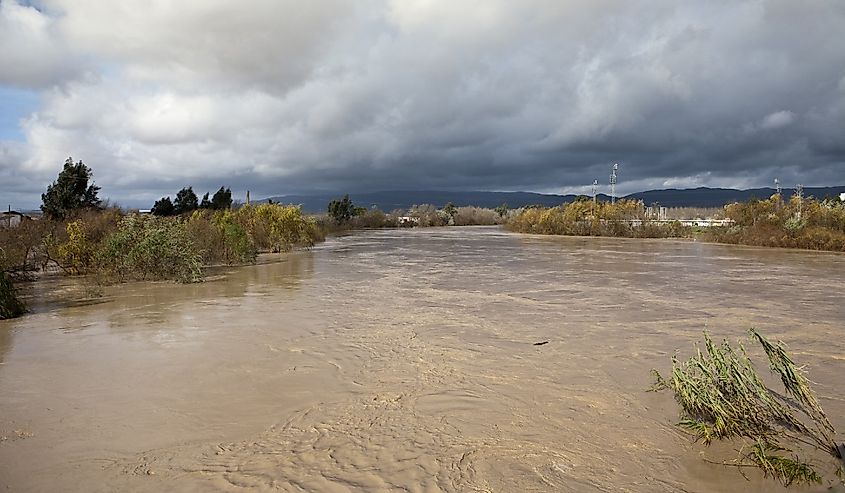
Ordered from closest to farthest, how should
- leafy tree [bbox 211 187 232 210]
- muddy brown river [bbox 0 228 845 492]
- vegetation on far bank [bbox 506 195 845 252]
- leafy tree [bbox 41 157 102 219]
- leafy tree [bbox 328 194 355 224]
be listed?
muddy brown river [bbox 0 228 845 492] < leafy tree [bbox 41 157 102 219] < vegetation on far bank [bbox 506 195 845 252] < leafy tree [bbox 211 187 232 210] < leafy tree [bbox 328 194 355 224]

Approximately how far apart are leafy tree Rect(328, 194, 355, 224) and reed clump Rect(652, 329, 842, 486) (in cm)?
6647

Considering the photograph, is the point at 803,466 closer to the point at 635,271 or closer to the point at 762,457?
the point at 762,457

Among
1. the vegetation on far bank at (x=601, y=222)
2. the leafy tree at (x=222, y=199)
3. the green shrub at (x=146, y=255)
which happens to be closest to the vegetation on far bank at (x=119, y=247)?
the green shrub at (x=146, y=255)

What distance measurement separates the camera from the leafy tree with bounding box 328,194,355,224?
7216cm

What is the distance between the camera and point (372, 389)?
273 inches

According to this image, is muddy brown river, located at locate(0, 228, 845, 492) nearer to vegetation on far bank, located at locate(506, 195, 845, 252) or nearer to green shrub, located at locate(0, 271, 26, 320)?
green shrub, located at locate(0, 271, 26, 320)

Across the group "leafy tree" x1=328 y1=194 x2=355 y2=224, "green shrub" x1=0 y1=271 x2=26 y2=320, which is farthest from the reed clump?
"leafy tree" x1=328 y1=194 x2=355 y2=224

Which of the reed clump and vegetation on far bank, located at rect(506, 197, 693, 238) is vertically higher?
vegetation on far bank, located at rect(506, 197, 693, 238)

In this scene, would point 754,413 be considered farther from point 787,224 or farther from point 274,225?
point 787,224

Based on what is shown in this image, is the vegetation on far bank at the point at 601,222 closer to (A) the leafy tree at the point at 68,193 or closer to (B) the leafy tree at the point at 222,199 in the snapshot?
(B) the leafy tree at the point at 222,199

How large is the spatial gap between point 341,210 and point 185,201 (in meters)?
31.4

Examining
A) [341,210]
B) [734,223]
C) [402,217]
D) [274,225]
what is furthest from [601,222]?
[402,217]

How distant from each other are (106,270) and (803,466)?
17.9 metres

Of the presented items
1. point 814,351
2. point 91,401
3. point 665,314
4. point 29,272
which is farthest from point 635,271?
point 29,272
